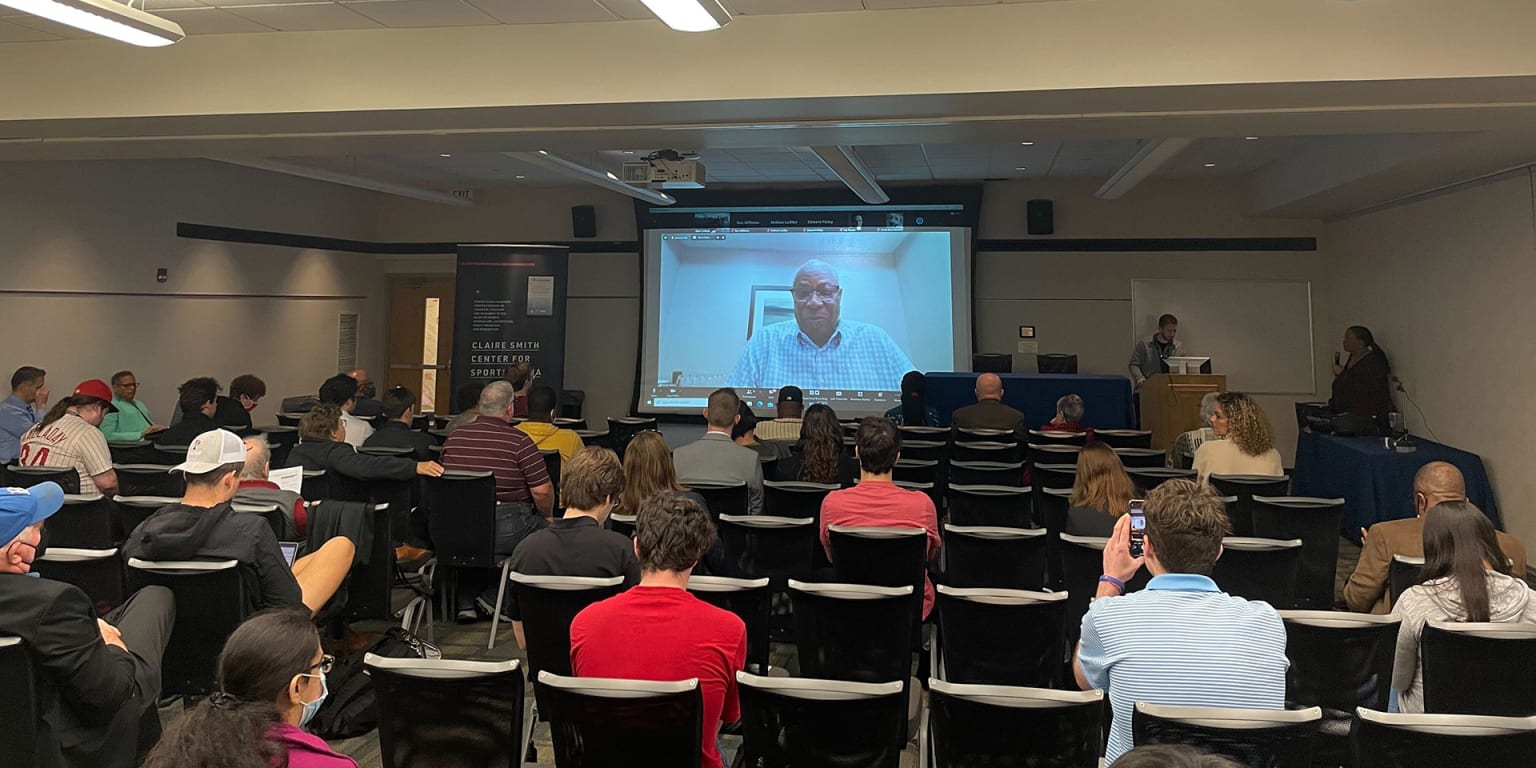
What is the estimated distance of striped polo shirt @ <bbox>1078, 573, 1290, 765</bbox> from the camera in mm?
2033

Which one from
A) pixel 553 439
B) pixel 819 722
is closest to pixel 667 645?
pixel 819 722

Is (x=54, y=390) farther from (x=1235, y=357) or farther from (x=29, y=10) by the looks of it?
(x=1235, y=357)

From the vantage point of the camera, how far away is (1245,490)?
468cm

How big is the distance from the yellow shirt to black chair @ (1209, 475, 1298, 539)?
3763mm

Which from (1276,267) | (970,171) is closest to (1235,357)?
(1276,267)

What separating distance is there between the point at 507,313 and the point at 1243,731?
1009 cm

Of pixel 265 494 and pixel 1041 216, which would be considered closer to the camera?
pixel 265 494

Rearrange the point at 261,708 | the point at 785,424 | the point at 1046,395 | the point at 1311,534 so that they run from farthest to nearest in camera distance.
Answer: the point at 1046,395 < the point at 785,424 < the point at 1311,534 < the point at 261,708

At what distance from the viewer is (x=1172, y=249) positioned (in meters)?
10.8

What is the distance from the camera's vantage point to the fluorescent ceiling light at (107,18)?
156 inches

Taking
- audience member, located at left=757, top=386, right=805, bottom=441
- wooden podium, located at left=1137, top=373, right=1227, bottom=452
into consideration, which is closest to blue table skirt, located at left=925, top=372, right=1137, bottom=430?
wooden podium, located at left=1137, top=373, right=1227, bottom=452

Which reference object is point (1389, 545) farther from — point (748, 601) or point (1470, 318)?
point (1470, 318)

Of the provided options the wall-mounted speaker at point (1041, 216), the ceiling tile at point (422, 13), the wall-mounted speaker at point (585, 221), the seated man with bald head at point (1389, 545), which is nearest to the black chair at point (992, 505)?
the seated man with bald head at point (1389, 545)

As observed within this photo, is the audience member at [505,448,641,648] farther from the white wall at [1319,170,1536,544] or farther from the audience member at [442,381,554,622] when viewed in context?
the white wall at [1319,170,1536,544]
